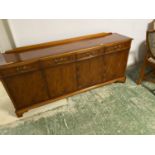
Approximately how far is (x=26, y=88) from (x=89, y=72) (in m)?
0.82

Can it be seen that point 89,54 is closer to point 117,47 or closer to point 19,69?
point 117,47

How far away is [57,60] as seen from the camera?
148cm

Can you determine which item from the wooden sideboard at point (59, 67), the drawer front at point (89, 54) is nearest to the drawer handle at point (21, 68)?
the wooden sideboard at point (59, 67)

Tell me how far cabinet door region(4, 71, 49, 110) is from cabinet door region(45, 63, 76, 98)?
92 mm

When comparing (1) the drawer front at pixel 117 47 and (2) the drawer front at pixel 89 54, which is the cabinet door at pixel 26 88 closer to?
(2) the drawer front at pixel 89 54

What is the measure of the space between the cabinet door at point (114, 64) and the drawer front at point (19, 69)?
921 millimetres

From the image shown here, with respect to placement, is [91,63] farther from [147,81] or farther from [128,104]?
[147,81]

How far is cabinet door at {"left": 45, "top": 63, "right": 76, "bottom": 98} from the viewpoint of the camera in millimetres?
1558

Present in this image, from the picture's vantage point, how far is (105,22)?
1978 millimetres

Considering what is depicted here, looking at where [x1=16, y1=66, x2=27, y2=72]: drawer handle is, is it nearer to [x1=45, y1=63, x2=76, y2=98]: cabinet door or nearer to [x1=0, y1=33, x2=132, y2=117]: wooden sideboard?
[x1=0, y1=33, x2=132, y2=117]: wooden sideboard

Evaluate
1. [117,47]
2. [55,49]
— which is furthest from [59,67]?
[117,47]

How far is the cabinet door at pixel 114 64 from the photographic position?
71.2 inches

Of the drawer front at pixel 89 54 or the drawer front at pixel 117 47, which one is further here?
the drawer front at pixel 117 47
